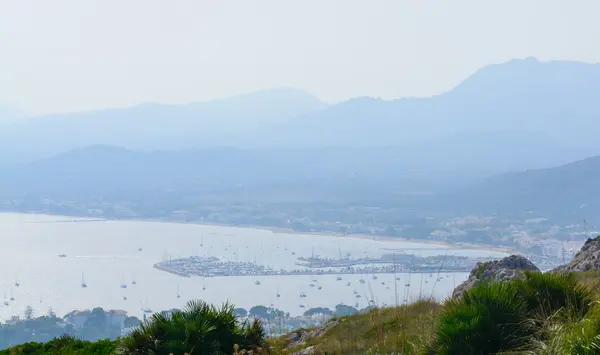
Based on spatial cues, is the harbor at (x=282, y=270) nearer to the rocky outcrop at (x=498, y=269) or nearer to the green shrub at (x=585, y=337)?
the rocky outcrop at (x=498, y=269)

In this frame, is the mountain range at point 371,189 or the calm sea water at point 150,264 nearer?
the calm sea water at point 150,264

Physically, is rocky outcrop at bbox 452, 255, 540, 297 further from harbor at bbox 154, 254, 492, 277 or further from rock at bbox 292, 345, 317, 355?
harbor at bbox 154, 254, 492, 277

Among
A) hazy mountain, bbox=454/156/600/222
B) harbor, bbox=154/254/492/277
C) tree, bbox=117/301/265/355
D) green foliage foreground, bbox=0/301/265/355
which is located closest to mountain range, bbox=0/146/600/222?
hazy mountain, bbox=454/156/600/222

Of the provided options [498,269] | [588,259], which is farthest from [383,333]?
[588,259]

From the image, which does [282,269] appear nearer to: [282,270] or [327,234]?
[282,270]

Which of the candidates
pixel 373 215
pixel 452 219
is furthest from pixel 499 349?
pixel 373 215

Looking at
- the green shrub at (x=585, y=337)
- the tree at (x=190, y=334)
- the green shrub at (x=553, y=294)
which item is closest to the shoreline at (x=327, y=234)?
the green shrub at (x=553, y=294)

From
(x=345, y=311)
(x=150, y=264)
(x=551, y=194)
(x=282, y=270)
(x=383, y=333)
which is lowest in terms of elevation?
(x=282, y=270)
